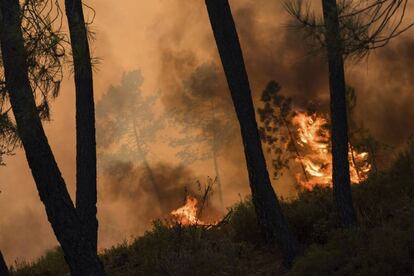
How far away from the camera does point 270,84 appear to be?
3173 cm

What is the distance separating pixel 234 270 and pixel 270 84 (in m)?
23.0

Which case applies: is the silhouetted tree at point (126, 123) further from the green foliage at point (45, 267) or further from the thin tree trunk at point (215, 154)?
the green foliage at point (45, 267)

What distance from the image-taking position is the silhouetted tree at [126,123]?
1801 inches

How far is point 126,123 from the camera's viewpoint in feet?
150

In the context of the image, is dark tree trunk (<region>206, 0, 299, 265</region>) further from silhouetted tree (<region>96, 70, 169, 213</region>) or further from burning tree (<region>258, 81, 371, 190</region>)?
silhouetted tree (<region>96, 70, 169, 213</region>)

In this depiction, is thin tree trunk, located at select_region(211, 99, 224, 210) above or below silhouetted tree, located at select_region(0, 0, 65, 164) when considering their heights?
above

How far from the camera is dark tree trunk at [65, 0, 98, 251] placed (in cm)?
962

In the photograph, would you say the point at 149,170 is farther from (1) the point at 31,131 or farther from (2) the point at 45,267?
(1) the point at 31,131

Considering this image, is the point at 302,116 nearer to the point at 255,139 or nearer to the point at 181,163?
the point at 181,163

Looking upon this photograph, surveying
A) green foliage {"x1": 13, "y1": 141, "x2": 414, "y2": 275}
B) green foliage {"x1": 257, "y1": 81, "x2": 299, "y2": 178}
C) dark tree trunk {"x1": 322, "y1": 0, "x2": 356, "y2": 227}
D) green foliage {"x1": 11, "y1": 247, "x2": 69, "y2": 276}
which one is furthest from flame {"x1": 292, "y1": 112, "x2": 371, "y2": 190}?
dark tree trunk {"x1": 322, "y1": 0, "x2": 356, "y2": 227}

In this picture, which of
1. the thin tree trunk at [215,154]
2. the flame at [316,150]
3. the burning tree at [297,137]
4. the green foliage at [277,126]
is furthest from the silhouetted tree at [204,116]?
the flame at [316,150]

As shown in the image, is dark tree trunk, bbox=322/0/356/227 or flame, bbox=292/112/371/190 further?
flame, bbox=292/112/371/190

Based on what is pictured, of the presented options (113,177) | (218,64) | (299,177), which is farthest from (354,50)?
(113,177)

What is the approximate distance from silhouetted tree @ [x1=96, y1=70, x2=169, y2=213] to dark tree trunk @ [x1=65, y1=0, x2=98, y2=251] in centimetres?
3553
